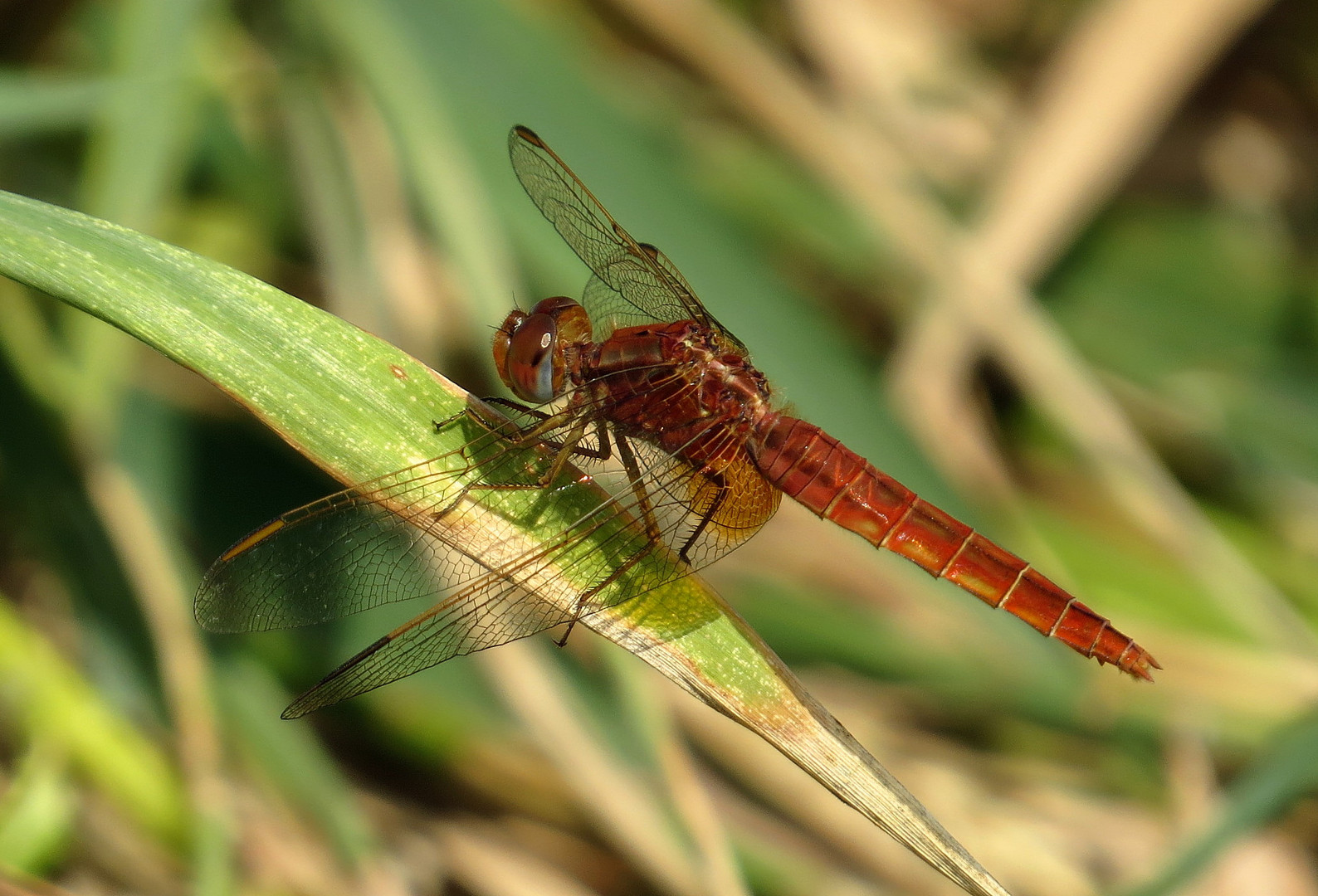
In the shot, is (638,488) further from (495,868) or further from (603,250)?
(495,868)

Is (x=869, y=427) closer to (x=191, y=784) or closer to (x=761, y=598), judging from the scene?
(x=761, y=598)

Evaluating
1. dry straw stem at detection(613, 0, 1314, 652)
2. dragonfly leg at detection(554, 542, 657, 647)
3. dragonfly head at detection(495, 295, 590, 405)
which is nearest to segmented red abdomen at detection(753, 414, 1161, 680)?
dragonfly head at detection(495, 295, 590, 405)

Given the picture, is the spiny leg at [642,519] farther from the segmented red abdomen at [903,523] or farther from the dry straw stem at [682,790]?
the segmented red abdomen at [903,523]

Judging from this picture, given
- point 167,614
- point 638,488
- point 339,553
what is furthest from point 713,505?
point 167,614

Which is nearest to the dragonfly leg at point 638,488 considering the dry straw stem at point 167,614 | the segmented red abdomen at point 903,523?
the segmented red abdomen at point 903,523

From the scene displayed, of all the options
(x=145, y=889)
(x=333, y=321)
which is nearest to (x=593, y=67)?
(x=333, y=321)

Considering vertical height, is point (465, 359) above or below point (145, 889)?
above
